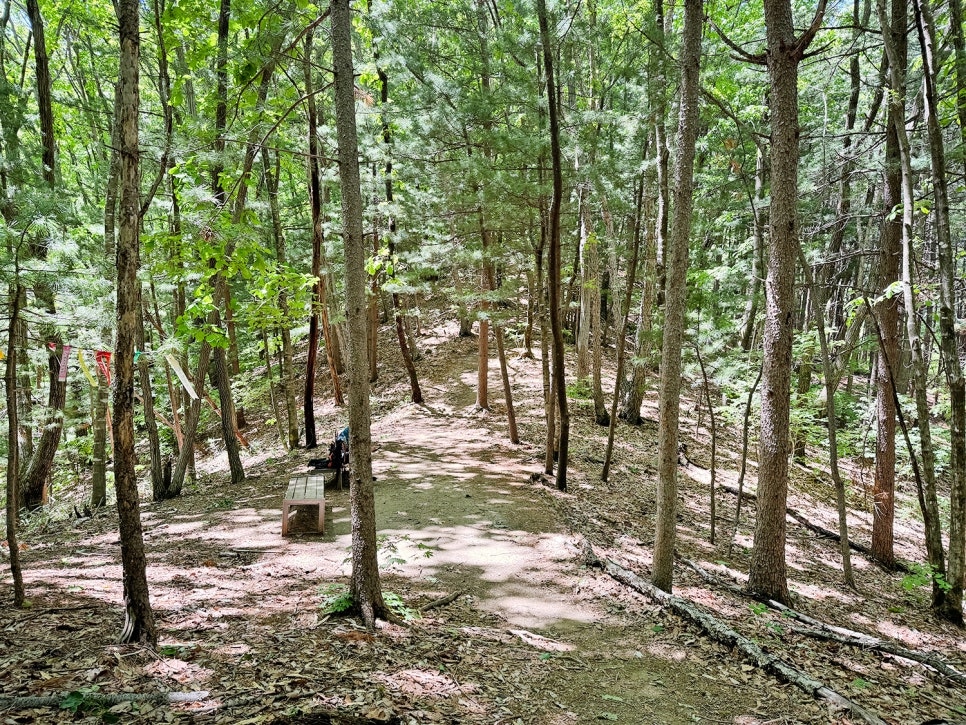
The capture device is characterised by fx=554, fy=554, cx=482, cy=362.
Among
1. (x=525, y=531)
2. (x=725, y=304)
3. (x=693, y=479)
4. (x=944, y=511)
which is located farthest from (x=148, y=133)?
(x=944, y=511)

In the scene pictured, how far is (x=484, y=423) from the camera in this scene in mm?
14727

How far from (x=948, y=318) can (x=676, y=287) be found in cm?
380

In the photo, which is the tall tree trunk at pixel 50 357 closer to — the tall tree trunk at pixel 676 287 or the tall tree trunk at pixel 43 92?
the tall tree trunk at pixel 43 92

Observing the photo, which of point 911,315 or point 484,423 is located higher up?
point 911,315

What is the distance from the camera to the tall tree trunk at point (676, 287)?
19.3 feet

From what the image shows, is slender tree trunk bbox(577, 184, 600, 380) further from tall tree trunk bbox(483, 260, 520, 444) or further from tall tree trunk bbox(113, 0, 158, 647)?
tall tree trunk bbox(113, 0, 158, 647)

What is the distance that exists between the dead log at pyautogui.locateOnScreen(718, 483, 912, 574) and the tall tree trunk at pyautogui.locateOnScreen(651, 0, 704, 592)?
465 cm

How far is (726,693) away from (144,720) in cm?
419

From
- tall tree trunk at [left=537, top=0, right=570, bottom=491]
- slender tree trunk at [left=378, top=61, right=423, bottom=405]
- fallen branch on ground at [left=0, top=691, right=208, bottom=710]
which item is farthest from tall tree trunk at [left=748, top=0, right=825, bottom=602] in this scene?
slender tree trunk at [left=378, top=61, right=423, bottom=405]

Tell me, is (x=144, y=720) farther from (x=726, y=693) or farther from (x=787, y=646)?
(x=787, y=646)

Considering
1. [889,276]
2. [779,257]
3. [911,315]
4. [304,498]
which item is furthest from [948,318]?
[304,498]

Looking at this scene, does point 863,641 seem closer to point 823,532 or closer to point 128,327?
point 823,532

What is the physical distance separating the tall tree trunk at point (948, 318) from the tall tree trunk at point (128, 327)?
28.1 feet

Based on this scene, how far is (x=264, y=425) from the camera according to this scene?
18547mm
